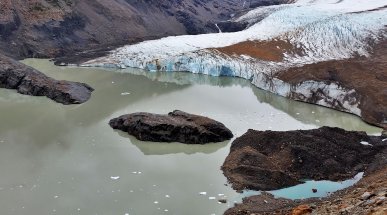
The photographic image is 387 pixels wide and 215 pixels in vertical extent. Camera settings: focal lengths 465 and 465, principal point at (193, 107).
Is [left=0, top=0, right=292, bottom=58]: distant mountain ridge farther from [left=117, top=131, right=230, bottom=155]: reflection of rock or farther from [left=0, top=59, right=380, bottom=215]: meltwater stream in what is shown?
[left=117, top=131, right=230, bottom=155]: reflection of rock

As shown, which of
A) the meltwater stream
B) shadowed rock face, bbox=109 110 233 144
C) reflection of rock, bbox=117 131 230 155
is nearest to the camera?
the meltwater stream

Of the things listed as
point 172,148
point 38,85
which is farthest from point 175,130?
point 38,85

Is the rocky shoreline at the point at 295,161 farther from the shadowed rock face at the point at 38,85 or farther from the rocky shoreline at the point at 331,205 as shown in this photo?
the shadowed rock face at the point at 38,85

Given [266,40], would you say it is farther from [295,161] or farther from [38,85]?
[295,161]

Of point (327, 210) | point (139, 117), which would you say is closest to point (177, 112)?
point (139, 117)

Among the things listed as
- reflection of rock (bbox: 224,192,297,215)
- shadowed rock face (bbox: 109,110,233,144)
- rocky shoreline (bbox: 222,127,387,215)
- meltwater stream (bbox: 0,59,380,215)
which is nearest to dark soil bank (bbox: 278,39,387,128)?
meltwater stream (bbox: 0,59,380,215)

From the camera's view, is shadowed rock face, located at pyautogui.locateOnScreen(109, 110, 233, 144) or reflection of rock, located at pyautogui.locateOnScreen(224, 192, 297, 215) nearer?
reflection of rock, located at pyautogui.locateOnScreen(224, 192, 297, 215)

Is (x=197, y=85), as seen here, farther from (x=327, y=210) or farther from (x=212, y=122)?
(x=327, y=210)
